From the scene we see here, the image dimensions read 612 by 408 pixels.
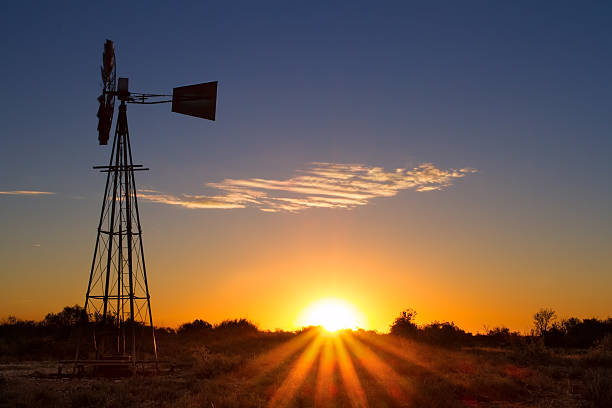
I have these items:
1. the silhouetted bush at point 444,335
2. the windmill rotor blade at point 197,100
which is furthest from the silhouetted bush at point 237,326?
the windmill rotor blade at point 197,100

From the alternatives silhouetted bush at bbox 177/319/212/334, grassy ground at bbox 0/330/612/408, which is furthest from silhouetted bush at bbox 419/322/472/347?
silhouetted bush at bbox 177/319/212/334

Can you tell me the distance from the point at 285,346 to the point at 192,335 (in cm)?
1324

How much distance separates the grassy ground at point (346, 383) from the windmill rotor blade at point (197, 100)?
1003 centimetres

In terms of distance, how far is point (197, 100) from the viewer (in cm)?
2372

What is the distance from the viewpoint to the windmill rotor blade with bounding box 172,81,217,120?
23.5 m

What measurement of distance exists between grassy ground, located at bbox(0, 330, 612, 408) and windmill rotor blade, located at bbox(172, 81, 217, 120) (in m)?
10.0

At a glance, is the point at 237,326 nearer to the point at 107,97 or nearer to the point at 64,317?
the point at 64,317

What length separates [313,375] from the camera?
68.4 ft

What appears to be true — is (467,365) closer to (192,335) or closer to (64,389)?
(64,389)

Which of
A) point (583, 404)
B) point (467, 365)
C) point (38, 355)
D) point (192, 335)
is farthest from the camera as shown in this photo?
point (192, 335)

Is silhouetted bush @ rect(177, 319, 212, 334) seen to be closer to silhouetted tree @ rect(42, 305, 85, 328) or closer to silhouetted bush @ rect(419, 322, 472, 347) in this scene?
silhouetted tree @ rect(42, 305, 85, 328)


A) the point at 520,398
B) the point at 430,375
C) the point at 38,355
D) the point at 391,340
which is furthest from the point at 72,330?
the point at 520,398

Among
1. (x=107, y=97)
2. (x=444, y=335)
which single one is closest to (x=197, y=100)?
(x=107, y=97)

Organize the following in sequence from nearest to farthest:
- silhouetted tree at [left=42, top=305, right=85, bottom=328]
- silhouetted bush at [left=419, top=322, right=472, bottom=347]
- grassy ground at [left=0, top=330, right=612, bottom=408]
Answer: grassy ground at [left=0, top=330, right=612, bottom=408] → silhouetted bush at [left=419, top=322, right=472, bottom=347] → silhouetted tree at [left=42, top=305, right=85, bottom=328]
